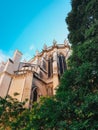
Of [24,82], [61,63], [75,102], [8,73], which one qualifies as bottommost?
[75,102]

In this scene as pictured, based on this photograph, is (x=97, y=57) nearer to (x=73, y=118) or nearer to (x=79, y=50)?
(x=79, y=50)

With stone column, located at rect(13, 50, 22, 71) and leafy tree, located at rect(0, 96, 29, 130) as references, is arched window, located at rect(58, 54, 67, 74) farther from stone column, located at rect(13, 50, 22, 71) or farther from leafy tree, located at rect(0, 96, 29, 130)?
leafy tree, located at rect(0, 96, 29, 130)

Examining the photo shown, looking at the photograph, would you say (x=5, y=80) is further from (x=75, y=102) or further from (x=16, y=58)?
(x=75, y=102)

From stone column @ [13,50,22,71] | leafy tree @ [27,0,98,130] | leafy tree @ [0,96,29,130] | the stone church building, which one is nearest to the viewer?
leafy tree @ [27,0,98,130]

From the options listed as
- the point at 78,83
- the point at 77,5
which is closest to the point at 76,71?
the point at 78,83

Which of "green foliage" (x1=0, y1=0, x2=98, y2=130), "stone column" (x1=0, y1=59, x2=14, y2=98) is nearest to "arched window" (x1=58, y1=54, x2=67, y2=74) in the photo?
"stone column" (x1=0, y1=59, x2=14, y2=98)

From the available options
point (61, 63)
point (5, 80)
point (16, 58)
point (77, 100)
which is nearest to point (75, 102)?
point (77, 100)

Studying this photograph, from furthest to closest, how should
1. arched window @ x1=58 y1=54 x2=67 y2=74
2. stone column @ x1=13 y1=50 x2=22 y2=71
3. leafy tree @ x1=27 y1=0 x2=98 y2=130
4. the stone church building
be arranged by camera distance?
arched window @ x1=58 y1=54 x2=67 y2=74
stone column @ x1=13 y1=50 x2=22 y2=71
the stone church building
leafy tree @ x1=27 y1=0 x2=98 y2=130

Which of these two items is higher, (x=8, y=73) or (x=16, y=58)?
(x=16, y=58)

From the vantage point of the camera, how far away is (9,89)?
1816 cm

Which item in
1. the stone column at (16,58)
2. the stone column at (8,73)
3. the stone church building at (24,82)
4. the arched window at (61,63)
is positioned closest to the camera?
the stone church building at (24,82)

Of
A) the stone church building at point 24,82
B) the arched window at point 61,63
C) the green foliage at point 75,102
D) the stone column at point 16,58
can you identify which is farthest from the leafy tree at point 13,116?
the arched window at point 61,63

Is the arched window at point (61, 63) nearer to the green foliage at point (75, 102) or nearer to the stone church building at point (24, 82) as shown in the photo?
the stone church building at point (24, 82)

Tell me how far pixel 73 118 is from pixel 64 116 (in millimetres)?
412
